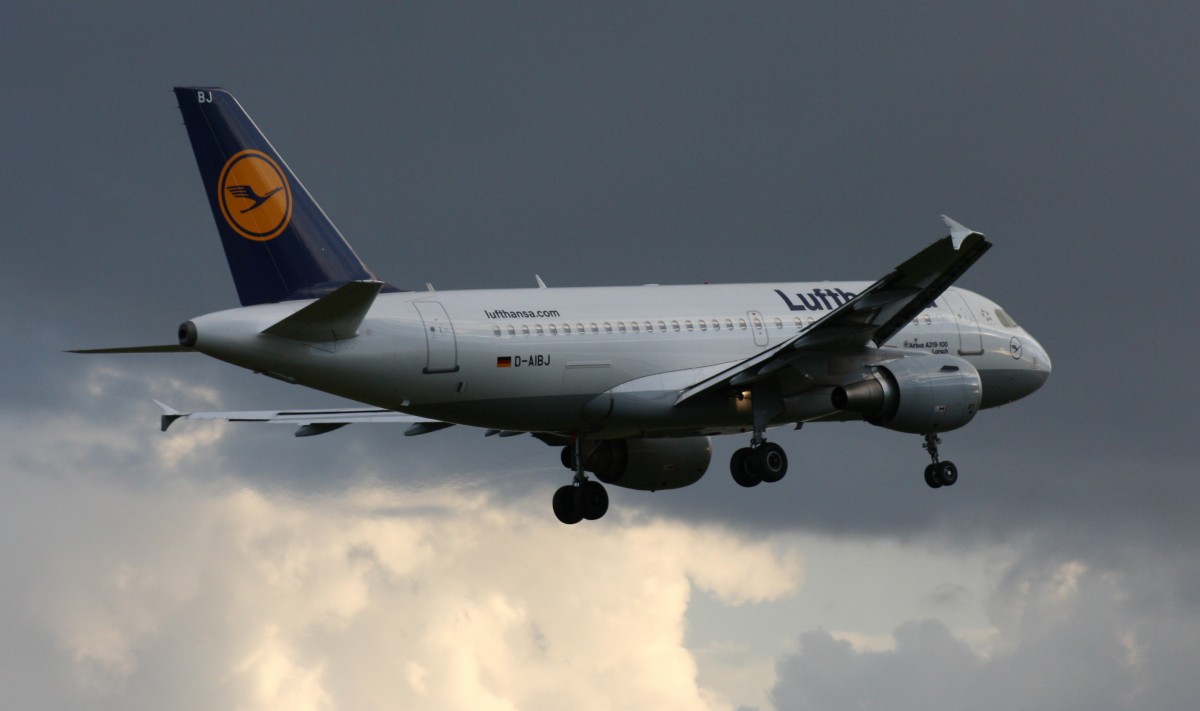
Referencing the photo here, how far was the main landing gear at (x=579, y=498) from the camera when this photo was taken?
176 feet

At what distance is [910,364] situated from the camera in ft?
163

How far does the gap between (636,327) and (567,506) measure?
21.2 feet

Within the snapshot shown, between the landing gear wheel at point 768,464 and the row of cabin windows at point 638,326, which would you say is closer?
the row of cabin windows at point 638,326

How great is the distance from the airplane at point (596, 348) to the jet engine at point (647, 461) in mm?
43

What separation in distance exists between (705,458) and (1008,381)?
8586 millimetres

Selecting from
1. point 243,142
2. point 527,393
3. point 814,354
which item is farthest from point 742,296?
point 243,142

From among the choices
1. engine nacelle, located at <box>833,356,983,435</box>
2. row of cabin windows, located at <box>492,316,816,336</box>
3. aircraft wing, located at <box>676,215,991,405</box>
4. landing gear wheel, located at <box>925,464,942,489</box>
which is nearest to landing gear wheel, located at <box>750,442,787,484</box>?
aircraft wing, located at <box>676,215,991,405</box>

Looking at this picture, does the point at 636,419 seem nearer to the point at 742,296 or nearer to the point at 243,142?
the point at 742,296

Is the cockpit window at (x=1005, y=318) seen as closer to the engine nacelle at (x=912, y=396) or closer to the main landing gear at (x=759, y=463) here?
the engine nacelle at (x=912, y=396)

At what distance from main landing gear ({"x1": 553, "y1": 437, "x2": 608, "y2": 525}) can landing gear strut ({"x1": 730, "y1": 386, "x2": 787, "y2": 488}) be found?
5138 mm

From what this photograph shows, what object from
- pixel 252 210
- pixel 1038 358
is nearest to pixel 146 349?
pixel 252 210

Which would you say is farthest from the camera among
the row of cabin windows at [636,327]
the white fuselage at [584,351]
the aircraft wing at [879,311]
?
the row of cabin windows at [636,327]

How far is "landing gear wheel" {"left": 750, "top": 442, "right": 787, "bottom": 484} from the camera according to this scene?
4922cm

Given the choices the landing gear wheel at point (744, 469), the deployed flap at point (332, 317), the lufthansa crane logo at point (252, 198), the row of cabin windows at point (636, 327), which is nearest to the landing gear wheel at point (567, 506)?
the landing gear wheel at point (744, 469)
